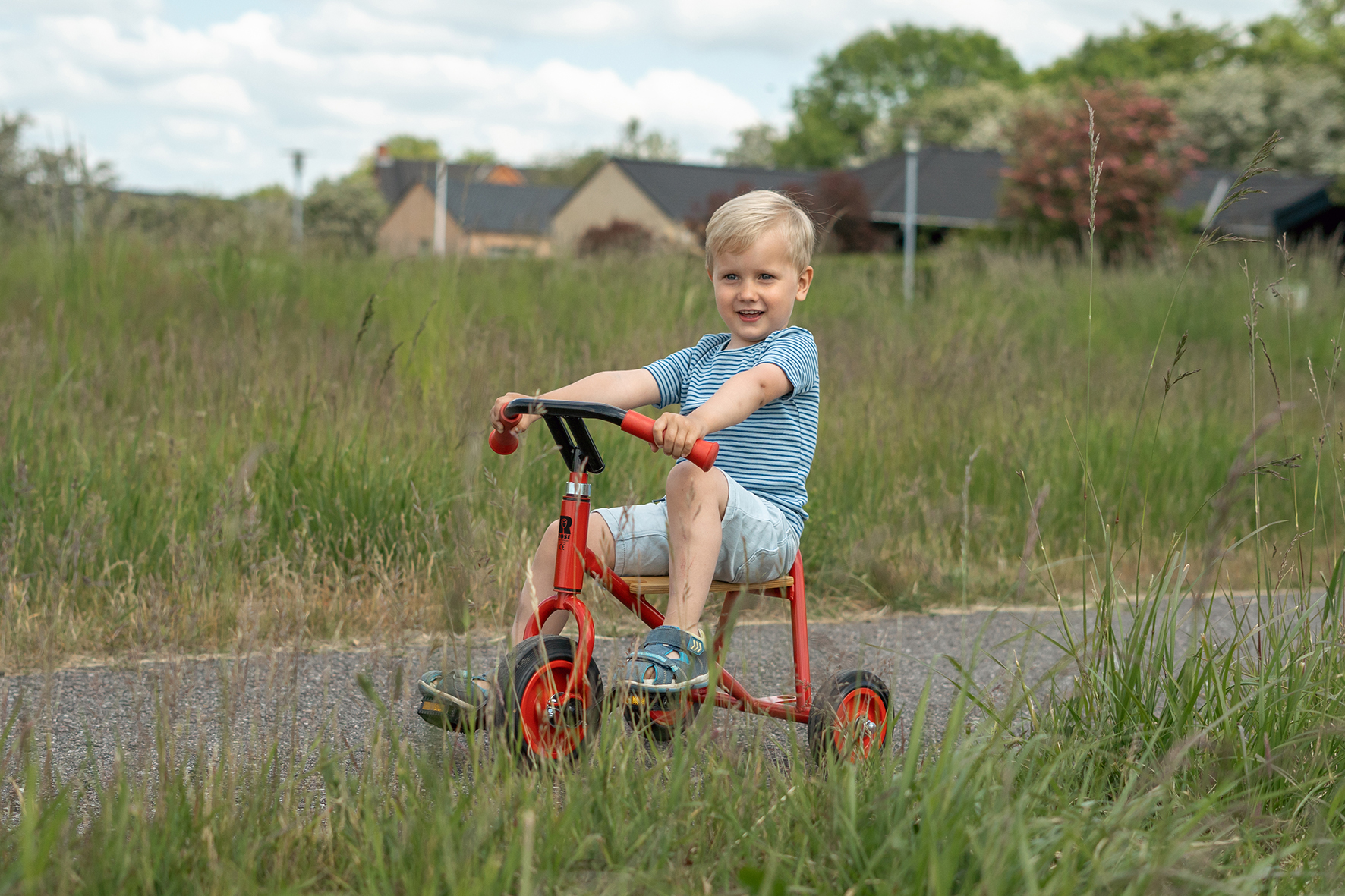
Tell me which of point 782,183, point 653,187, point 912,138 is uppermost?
point 653,187

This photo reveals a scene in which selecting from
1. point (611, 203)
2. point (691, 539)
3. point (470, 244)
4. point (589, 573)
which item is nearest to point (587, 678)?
point (589, 573)

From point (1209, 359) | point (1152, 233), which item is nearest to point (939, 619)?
point (1209, 359)

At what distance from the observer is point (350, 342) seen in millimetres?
6508

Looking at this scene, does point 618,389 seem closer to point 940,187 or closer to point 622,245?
point 622,245

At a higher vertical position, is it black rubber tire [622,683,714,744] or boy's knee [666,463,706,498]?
boy's knee [666,463,706,498]

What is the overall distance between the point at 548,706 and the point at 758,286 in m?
1.15

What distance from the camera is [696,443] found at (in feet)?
7.29

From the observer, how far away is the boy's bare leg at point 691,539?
2.48 m

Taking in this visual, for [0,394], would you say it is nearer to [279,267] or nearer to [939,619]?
[279,267]

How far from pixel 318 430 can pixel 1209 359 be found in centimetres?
658

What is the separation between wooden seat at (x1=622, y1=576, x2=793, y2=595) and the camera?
261 cm

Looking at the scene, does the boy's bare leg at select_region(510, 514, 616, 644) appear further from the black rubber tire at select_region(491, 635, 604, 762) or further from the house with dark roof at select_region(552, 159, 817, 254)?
the house with dark roof at select_region(552, 159, 817, 254)

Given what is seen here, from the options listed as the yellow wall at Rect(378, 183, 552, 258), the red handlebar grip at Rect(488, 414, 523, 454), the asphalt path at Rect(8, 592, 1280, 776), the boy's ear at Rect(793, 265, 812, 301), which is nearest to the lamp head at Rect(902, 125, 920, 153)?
the yellow wall at Rect(378, 183, 552, 258)

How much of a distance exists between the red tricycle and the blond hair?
621 millimetres
